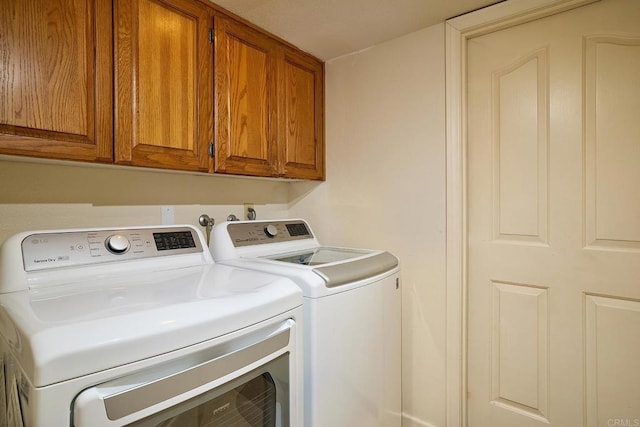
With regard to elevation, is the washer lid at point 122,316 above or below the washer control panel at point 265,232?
below

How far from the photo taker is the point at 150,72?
1.24 m

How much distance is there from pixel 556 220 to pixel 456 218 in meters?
0.40

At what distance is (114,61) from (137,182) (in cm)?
56

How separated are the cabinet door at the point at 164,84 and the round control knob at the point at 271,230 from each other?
1.41 ft

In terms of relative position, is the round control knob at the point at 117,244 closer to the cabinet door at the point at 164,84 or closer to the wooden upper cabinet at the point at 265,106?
the cabinet door at the point at 164,84

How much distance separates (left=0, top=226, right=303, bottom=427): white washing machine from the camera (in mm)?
564

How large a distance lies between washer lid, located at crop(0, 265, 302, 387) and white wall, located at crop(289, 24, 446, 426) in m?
0.92

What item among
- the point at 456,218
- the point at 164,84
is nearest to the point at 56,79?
the point at 164,84

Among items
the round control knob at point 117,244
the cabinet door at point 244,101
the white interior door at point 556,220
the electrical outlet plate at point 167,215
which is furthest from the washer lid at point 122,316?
the white interior door at point 556,220

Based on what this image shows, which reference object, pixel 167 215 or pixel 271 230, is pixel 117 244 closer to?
pixel 167 215

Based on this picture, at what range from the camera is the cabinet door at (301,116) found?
1.79m

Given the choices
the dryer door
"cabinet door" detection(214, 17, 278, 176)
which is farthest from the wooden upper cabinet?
the dryer door

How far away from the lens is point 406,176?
174 centimetres

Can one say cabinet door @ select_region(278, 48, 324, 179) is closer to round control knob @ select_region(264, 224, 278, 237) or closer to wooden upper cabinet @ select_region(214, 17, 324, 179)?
wooden upper cabinet @ select_region(214, 17, 324, 179)
